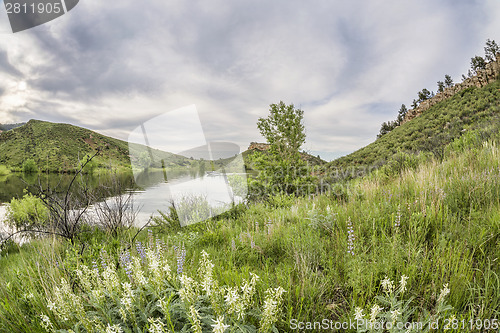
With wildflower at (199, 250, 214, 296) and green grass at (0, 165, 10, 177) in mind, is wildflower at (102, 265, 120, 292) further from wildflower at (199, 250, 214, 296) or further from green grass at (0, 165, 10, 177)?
green grass at (0, 165, 10, 177)

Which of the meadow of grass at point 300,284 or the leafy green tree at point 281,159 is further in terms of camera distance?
the leafy green tree at point 281,159

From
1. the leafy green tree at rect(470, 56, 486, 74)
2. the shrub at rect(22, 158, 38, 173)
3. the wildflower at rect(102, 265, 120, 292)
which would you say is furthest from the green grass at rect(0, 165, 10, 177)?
the leafy green tree at rect(470, 56, 486, 74)

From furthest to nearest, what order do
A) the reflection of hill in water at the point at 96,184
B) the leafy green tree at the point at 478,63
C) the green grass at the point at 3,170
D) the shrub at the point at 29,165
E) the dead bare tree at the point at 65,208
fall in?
the leafy green tree at the point at 478,63
the green grass at the point at 3,170
the shrub at the point at 29,165
the reflection of hill in water at the point at 96,184
the dead bare tree at the point at 65,208

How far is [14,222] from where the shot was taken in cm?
1277

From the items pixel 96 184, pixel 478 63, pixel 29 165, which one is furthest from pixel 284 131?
pixel 478 63

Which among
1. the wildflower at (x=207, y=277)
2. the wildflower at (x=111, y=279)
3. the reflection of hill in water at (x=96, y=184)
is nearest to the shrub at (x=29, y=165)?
the reflection of hill in water at (x=96, y=184)

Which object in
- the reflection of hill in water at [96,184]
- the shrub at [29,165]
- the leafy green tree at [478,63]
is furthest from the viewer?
the leafy green tree at [478,63]

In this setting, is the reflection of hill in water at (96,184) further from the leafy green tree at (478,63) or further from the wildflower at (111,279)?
the leafy green tree at (478,63)

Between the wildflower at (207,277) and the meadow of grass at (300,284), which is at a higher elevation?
the wildflower at (207,277)

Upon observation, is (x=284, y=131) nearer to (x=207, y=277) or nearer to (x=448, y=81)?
(x=207, y=277)

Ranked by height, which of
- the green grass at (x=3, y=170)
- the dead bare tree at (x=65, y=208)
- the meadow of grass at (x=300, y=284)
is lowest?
the meadow of grass at (x=300, y=284)

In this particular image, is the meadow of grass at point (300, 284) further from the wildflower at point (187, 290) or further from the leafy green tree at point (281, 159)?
the leafy green tree at point (281, 159)

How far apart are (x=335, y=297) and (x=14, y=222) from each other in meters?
17.6

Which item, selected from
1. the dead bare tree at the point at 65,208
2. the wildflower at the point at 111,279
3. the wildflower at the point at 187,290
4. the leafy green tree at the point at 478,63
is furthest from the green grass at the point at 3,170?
the leafy green tree at the point at 478,63
